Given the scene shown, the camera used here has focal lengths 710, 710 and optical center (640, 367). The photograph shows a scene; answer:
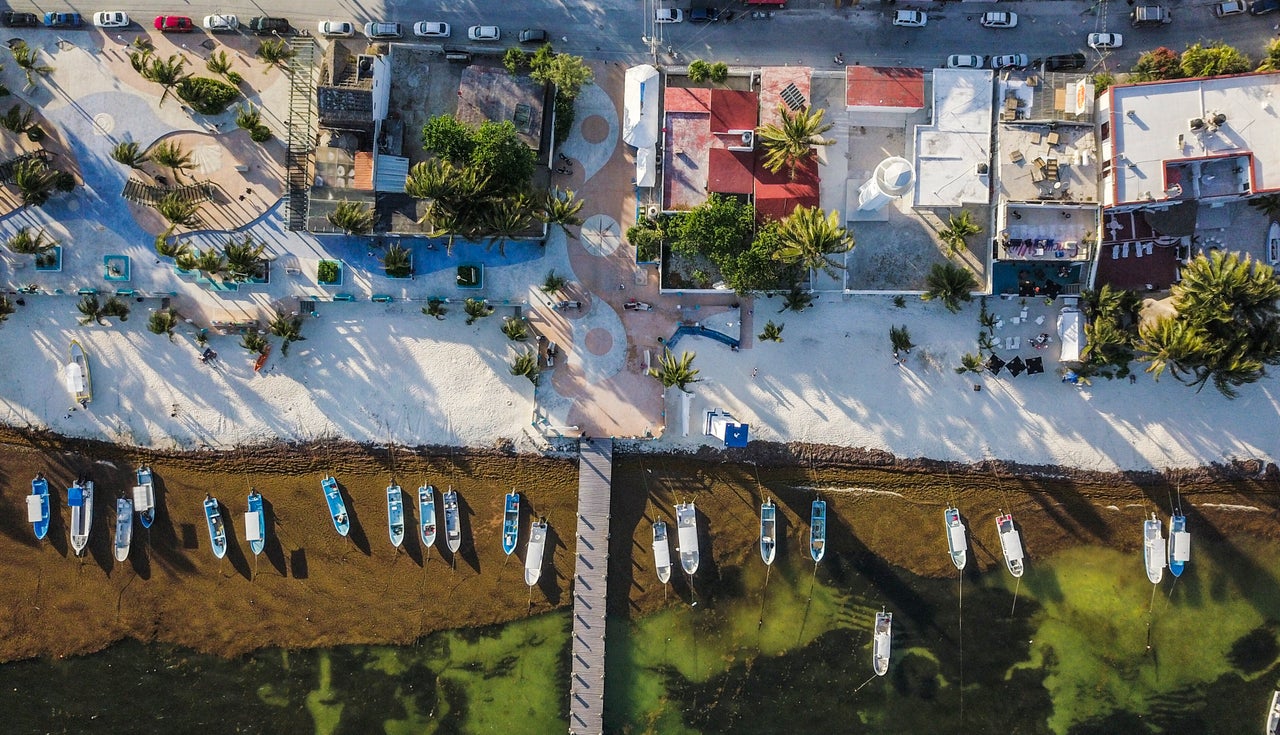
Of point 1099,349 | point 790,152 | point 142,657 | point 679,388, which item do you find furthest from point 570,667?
point 1099,349

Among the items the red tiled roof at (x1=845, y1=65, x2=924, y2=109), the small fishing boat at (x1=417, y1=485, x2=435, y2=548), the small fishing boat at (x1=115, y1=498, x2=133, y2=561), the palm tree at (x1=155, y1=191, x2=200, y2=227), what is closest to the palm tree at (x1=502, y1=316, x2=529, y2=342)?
the small fishing boat at (x1=417, y1=485, x2=435, y2=548)

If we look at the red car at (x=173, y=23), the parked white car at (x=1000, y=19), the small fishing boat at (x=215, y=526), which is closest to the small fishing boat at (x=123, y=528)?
the small fishing boat at (x=215, y=526)

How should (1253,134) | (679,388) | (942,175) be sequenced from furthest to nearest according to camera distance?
(679,388), (942,175), (1253,134)

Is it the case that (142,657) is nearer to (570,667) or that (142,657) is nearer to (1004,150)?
(570,667)

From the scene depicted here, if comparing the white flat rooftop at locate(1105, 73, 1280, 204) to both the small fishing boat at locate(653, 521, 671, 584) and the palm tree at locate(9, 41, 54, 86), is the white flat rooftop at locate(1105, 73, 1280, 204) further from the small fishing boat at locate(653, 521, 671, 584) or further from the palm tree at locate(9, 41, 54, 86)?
the palm tree at locate(9, 41, 54, 86)

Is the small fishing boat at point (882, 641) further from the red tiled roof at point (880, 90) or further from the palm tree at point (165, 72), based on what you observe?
the palm tree at point (165, 72)

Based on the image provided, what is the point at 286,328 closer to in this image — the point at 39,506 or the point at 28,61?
the point at 39,506

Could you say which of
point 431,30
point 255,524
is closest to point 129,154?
point 431,30
